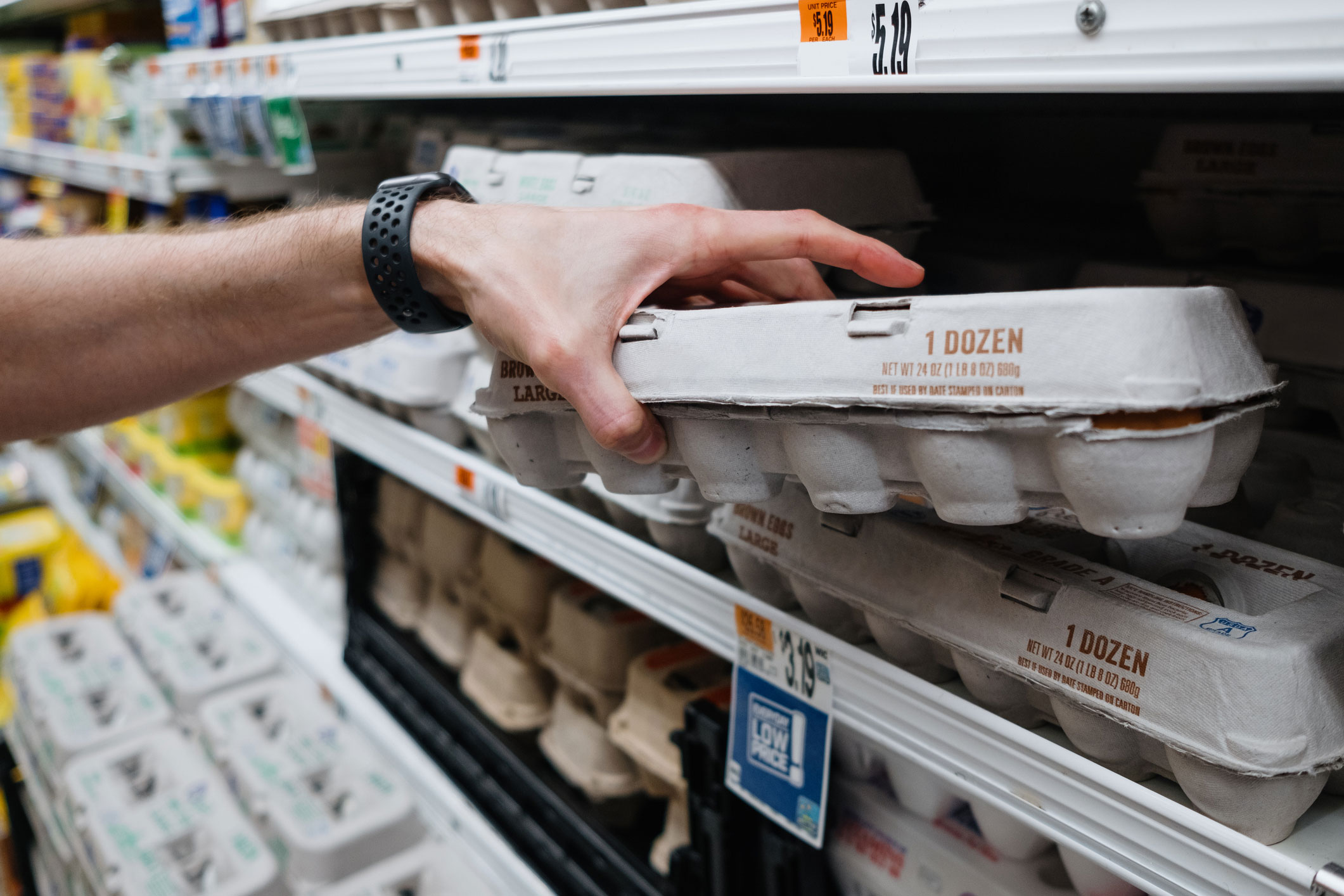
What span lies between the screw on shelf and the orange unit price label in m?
0.18

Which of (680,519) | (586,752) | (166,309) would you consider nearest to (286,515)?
(586,752)

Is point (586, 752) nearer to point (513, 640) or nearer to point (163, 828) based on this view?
point (513, 640)

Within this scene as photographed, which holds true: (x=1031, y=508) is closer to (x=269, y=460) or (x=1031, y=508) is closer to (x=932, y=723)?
(x=932, y=723)

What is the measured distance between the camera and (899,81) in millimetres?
677

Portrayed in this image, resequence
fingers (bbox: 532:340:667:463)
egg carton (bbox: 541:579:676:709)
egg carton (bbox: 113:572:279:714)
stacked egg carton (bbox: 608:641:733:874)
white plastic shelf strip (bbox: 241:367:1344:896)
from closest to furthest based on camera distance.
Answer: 1. white plastic shelf strip (bbox: 241:367:1344:896)
2. fingers (bbox: 532:340:667:463)
3. stacked egg carton (bbox: 608:641:733:874)
4. egg carton (bbox: 541:579:676:709)
5. egg carton (bbox: 113:572:279:714)

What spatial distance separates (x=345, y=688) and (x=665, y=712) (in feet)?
3.36

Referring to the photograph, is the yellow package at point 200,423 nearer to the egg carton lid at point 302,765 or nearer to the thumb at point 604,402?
the egg carton lid at point 302,765

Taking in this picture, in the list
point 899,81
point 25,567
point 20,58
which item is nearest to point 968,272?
point 899,81

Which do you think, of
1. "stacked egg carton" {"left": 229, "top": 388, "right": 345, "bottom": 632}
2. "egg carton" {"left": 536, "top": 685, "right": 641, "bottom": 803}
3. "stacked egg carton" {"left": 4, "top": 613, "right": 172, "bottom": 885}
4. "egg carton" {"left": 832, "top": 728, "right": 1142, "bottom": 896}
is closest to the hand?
"egg carton" {"left": 832, "top": 728, "right": 1142, "bottom": 896}

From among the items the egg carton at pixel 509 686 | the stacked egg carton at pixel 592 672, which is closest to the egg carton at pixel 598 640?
the stacked egg carton at pixel 592 672

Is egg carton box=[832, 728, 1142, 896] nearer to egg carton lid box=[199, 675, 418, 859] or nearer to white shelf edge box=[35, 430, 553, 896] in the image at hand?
white shelf edge box=[35, 430, 553, 896]

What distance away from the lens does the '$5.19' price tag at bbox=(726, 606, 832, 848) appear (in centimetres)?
91

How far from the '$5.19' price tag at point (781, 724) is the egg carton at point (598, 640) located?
0.44 metres

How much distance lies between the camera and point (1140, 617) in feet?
2.16
